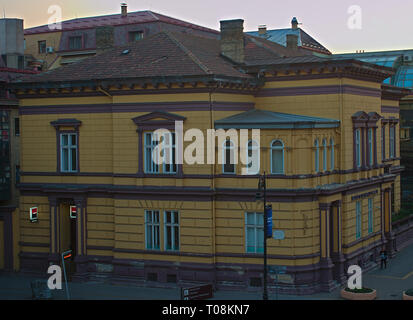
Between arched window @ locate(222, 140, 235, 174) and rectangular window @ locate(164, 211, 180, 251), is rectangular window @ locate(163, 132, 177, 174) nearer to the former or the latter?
rectangular window @ locate(164, 211, 180, 251)

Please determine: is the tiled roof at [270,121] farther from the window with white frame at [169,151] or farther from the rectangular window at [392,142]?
the rectangular window at [392,142]

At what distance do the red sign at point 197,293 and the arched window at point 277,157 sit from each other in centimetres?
807

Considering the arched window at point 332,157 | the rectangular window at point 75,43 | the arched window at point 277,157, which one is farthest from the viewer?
the rectangular window at point 75,43

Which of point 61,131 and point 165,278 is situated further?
point 61,131

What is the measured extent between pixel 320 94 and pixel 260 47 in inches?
278

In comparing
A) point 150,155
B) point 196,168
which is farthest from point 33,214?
point 196,168

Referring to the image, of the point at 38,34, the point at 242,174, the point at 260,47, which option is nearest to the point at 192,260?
the point at 242,174

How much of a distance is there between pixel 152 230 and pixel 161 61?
356 inches

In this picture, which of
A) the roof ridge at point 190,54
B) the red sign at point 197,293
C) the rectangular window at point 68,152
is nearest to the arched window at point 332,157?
the roof ridge at point 190,54

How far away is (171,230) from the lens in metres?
38.7

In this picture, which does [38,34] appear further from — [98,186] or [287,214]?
[287,214]

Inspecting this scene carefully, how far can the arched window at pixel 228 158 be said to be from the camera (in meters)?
37.9
